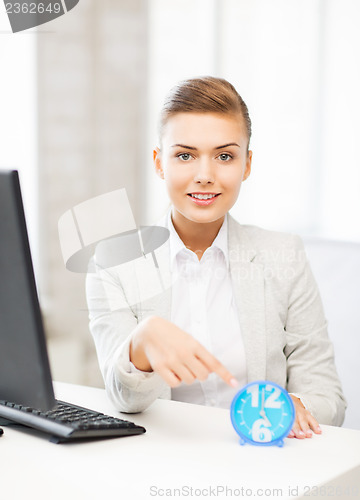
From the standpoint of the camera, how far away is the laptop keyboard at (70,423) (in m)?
0.98

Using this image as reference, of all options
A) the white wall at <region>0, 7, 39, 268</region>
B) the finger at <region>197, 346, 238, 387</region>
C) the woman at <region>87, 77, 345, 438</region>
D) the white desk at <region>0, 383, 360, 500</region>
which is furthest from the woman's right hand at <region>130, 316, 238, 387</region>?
the white wall at <region>0, 7, 39, 268</region>

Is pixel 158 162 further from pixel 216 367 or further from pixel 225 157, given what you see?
pixel 216 367

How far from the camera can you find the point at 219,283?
4.95 feet

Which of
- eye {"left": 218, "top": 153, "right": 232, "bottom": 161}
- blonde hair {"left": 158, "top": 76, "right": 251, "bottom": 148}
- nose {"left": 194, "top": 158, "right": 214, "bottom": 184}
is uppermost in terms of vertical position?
blonde hair {"left": 158, "top": 76, "right": 251, "bottom": 148}

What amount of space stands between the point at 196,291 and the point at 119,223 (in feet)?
6.38

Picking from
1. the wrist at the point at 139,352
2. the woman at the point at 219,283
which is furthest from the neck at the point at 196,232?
the wrist at the point at 139,352

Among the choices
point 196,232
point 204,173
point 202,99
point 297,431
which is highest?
point 202,99

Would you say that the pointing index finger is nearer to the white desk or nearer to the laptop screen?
the white desk

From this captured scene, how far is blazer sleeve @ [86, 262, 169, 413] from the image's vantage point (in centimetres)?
111

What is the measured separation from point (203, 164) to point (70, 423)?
→ 60cm

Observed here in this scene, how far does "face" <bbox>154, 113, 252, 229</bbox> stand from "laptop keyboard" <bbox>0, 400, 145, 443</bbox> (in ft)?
1.65

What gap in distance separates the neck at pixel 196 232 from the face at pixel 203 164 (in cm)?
9

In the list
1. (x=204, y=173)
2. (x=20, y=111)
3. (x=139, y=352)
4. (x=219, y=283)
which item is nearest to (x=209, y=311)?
(x=219, y=283)

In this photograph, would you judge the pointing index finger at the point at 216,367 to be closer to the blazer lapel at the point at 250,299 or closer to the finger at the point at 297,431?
the finger at the point at 297,431
